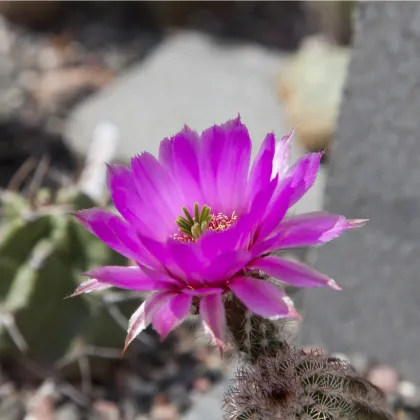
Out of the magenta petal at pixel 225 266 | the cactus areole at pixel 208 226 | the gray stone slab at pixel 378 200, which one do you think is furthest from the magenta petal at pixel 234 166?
the gray stone slab at pixel 378 200

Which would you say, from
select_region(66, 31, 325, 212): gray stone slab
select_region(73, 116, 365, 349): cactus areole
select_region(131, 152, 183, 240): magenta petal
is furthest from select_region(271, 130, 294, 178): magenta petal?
select_region(66, 31, 325, 212): gray stone slab

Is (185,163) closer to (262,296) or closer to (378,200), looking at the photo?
(262,296)

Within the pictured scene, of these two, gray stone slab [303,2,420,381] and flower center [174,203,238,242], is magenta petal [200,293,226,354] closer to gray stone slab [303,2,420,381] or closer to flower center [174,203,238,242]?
flower center [174,203,238,242]

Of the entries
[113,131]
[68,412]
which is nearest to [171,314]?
[68,412]

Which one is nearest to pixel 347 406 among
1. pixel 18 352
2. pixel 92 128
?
pixel 18 352

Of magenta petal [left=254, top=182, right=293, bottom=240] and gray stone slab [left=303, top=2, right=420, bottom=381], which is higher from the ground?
magenta petal [left=254, top=182, right=293, bottom=240]

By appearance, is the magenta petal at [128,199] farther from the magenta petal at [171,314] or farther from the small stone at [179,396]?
the small stone at [179,396]

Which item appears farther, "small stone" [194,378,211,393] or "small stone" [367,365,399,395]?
"small stone" [194,378,211,393]

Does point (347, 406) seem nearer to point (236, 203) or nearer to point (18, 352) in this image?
point (236, 203)
